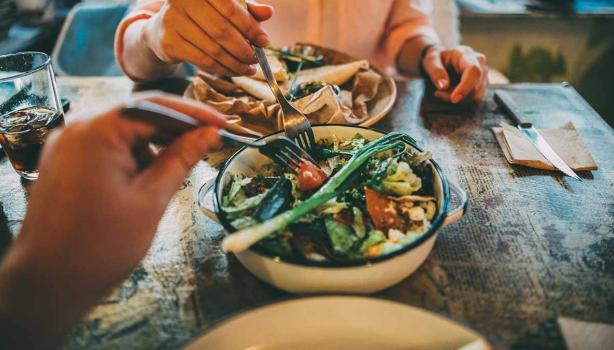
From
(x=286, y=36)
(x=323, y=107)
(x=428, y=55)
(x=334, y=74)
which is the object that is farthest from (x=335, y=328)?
(x=286, y=36)

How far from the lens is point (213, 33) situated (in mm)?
1169

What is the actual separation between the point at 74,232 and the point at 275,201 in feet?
1.28

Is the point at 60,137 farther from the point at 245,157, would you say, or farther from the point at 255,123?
the point at 255,123

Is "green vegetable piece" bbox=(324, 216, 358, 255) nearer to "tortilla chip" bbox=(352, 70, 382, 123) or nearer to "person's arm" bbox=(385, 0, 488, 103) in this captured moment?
"tortilla chip" bbox=(352, 70, 382, 123)

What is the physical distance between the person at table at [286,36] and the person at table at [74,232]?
636 millimetres

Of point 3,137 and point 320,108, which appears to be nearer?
point 3,137

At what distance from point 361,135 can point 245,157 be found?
1.07 feet

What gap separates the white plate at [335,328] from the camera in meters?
0.70

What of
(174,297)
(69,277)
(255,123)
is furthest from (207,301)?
(255,123)

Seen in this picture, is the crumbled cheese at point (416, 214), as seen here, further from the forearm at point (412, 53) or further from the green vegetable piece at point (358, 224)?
the forearm at point (412, 53)

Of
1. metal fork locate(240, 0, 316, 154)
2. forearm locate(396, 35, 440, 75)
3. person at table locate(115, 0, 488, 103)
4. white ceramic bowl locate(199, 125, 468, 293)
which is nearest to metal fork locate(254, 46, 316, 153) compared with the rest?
metal fork locate(240, 0, 316, 154)

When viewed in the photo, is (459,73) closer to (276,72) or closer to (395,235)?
(276,72)

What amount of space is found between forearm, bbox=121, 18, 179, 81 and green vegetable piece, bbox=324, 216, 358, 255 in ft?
3.41

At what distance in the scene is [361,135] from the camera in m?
1.13
